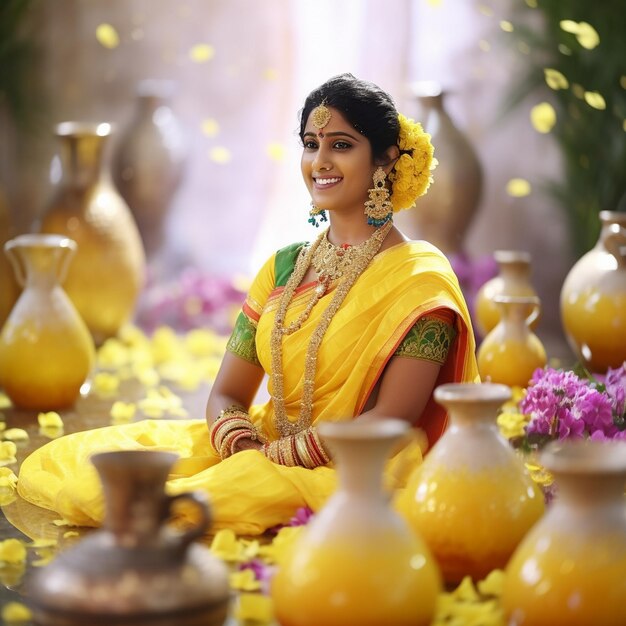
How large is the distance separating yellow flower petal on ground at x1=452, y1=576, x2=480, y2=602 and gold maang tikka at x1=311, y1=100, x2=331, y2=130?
1.43m

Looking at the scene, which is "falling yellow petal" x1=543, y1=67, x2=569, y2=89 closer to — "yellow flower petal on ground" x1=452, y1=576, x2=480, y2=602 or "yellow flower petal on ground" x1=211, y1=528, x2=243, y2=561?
"yellow flower petal on ground" x1=211, y1=528, x2=243, y2=561

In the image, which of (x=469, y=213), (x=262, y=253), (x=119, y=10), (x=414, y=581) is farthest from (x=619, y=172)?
(x=414, y=581)

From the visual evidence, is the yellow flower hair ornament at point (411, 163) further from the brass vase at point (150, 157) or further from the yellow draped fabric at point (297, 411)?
the brass vase at point (150, 157)

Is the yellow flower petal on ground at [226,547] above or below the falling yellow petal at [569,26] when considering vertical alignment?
below

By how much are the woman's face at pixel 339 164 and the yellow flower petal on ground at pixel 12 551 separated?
130 centimetres

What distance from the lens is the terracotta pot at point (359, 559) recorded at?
2287mm

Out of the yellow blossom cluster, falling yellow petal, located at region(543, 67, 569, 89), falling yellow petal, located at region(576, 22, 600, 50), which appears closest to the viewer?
the yellow blossom cluster

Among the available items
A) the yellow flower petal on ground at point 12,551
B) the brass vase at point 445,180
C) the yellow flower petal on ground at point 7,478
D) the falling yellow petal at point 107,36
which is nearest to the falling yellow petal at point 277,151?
the falling yellow petal at point 107,36

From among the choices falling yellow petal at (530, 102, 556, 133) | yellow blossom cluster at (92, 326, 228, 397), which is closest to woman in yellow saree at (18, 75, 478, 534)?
yellow blossom cluster at (92, 326, 228, 397)

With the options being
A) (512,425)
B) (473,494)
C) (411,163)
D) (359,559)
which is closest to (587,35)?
(512,425)

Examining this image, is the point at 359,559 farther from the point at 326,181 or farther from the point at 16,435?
the point at 16,435

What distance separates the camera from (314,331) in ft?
11.8

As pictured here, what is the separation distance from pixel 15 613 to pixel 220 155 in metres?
5.69

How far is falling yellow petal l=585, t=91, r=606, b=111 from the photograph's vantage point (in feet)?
21.3
